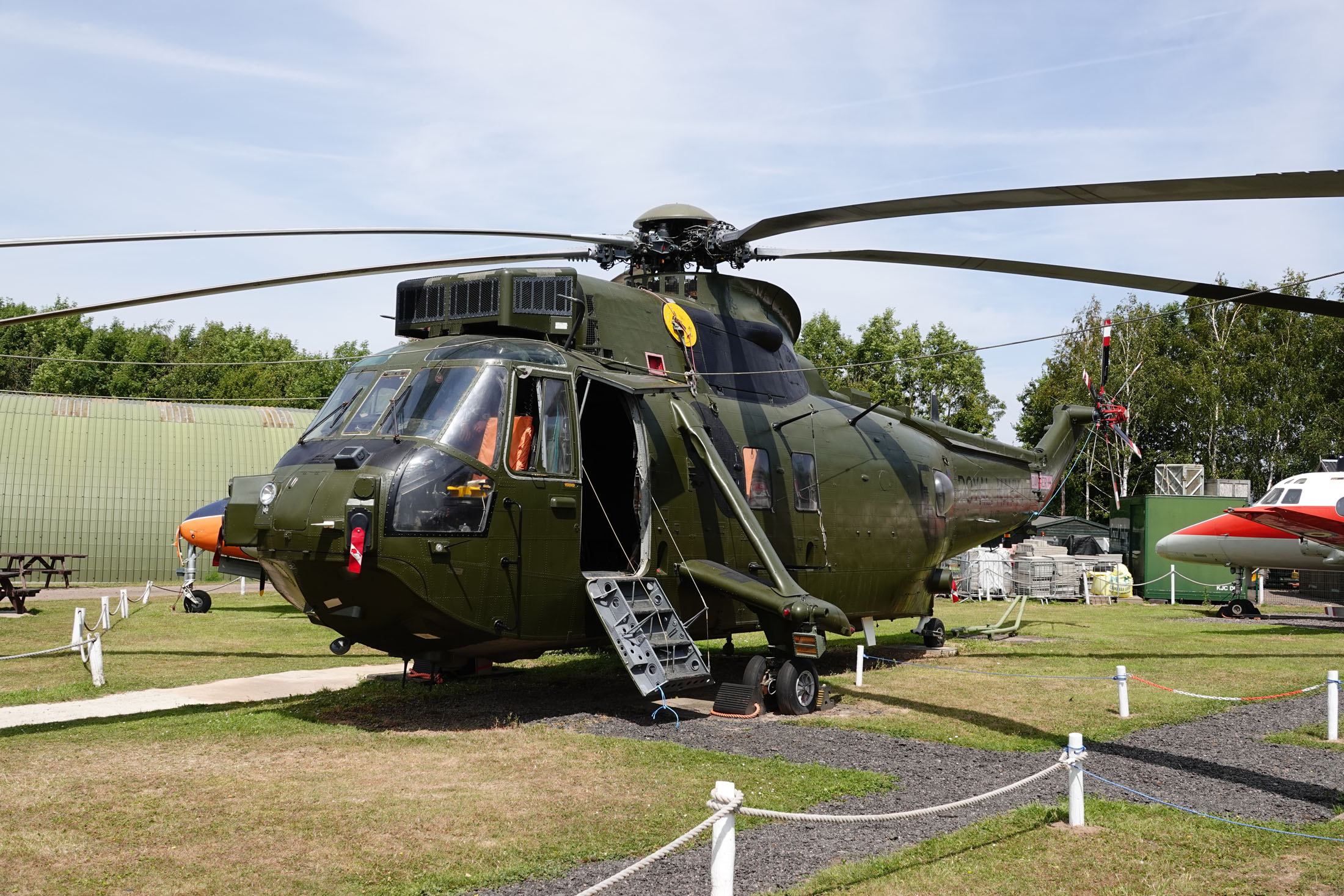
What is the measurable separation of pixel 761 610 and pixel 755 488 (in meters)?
1.84

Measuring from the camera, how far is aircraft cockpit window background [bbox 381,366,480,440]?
10164 mm

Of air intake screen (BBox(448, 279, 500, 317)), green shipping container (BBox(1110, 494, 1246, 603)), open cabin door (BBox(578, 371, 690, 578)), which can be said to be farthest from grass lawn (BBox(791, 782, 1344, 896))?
green shipping container (BBox(1110, 494, 1246, 603))

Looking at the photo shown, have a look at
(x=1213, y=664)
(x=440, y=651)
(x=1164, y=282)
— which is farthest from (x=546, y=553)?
(x=1213, y=664)

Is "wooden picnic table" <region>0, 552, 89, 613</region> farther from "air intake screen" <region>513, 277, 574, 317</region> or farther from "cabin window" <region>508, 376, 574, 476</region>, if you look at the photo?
"cabin window" <region>508, 376, 574, 476</region>

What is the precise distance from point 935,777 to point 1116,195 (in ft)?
16.3

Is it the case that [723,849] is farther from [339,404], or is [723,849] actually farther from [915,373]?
[915,373]

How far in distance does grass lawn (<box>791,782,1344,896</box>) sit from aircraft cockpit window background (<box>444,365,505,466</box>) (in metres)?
Answer: 5.32

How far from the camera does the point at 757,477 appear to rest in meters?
13.4

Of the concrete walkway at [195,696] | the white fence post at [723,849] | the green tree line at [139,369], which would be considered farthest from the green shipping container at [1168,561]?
the green tree line at [139,369]

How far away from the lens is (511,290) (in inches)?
453

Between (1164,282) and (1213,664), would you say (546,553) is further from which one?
(1213,664)

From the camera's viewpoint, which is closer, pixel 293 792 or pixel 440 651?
pixel 293 792

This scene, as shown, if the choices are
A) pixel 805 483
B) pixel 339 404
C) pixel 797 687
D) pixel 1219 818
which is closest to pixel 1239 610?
pixel 805 483

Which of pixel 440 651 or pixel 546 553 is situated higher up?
pixel 546 553
